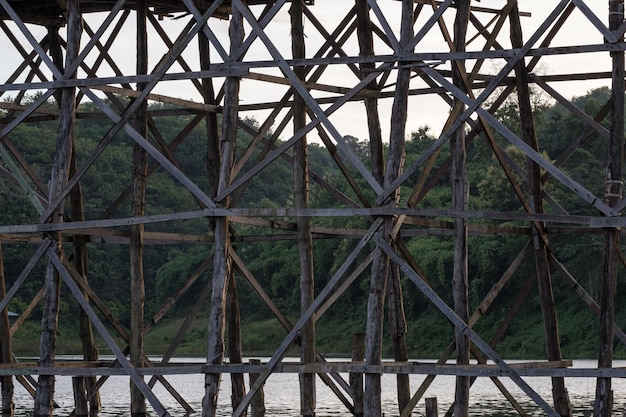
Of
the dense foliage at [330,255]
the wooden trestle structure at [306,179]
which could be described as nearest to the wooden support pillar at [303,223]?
the wooden trestle structure at [306,179]

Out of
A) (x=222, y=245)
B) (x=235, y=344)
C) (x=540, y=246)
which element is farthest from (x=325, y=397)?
(x=222, y=245)

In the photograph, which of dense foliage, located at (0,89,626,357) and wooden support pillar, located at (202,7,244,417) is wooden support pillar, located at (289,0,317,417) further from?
dense foliage, located at (0,89,626,357)

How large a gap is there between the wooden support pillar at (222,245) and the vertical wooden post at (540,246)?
15.6 feet

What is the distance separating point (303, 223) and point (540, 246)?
3635 millimetres

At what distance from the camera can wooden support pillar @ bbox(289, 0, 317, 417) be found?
22500mm

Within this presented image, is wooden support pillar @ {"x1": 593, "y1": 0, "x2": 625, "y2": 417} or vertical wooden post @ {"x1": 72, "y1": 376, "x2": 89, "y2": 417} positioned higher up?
wooden support pillar @ {"x1": 593, "y1": 0, "x2": 625, "y2": 417}

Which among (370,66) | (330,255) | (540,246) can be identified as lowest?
(540,246)

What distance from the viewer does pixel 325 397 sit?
34.0 meters

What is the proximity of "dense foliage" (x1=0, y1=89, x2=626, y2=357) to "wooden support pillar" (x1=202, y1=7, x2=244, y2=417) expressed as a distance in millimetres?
24355

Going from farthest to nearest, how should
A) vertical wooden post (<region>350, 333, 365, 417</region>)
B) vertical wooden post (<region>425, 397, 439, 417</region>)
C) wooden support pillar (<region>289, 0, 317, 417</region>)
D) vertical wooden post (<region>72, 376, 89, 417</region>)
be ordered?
→ 1. vertical wooden post (<region>72, 376, 89, 417</region>)
2. vertical wooden post (<region>350, 333, 365, 417</region>)
3. wooden support pillar (<region>289, 0, 317, 417</region>)
4. vertical wooden post (<region>425, 397, 439, 417</region>)

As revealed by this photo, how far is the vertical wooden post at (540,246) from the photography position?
2230 cm

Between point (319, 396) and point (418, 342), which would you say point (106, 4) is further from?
point (418, 342)

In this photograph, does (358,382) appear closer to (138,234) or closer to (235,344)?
(235,344)

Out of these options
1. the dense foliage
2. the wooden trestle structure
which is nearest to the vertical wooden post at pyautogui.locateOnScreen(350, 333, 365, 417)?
the wooden trestle structure
